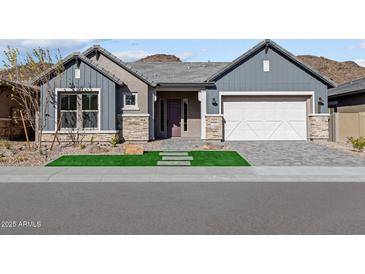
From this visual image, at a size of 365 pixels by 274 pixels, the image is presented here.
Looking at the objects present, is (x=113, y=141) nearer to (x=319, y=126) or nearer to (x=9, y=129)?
(x=9, y=129)

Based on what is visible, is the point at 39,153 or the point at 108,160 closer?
→ the point at 108,160

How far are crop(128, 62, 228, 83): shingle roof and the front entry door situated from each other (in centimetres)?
189

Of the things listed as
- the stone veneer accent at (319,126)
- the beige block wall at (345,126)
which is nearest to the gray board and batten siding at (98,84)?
the stone veneer accent at (319,126)

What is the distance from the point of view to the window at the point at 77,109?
57.6 feet

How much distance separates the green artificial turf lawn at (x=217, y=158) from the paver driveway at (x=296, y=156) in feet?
1.37

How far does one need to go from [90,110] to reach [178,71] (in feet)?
23.3

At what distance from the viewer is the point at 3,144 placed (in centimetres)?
1672

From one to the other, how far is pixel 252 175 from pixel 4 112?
60.8ft

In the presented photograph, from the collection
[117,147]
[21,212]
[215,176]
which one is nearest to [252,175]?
[215,176]

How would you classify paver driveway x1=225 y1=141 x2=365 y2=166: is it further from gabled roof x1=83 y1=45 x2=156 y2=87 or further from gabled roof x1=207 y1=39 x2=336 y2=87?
gabled roof x1=83 y1=45 x2=156 y2=87

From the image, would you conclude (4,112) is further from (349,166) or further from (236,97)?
(349,166)

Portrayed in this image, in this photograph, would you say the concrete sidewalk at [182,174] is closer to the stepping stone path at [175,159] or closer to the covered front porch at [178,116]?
the stepping stone path at [175,159]

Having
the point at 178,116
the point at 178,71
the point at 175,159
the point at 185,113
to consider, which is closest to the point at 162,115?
the point at 178,116

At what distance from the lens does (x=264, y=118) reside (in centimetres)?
1995
